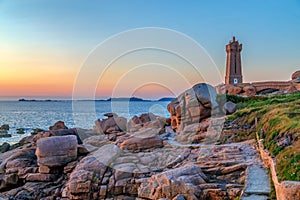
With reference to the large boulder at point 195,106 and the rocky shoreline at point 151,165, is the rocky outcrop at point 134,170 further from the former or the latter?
the large boulder at point 195,106

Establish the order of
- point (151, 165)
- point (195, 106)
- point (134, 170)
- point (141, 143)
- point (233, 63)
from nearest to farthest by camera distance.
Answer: point (134, 170), point (151, 165), point (141, 143), point (195, 106), point (233, 63)

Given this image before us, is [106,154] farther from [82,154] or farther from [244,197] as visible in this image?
[244,197]

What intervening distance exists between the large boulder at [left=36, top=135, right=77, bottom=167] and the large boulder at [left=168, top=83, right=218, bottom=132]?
7.86m

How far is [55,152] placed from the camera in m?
19.5

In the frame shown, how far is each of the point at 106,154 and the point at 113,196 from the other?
3219 millimetres

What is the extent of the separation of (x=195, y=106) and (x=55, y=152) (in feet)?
33.0

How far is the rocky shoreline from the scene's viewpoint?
Result: 1331cm

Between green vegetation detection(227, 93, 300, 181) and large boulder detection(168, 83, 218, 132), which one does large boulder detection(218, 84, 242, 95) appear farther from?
green vegetation detection(227, 93, 300, 181)

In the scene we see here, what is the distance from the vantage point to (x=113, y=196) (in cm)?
1588

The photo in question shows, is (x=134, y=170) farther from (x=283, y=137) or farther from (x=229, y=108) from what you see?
(x=229, y=108)

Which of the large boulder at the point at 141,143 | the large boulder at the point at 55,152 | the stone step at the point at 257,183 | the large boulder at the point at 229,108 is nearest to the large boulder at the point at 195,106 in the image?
the large boulder at the point at 229,108

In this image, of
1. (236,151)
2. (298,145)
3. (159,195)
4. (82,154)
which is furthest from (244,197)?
(82,154)

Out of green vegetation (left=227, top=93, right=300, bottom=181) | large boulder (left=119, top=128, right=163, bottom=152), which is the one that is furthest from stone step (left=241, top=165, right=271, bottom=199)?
large boulder (left=119, top=128, right=163, bottom=152)

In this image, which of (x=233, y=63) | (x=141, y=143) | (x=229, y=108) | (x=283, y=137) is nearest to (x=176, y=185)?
(x=283, y=137)
